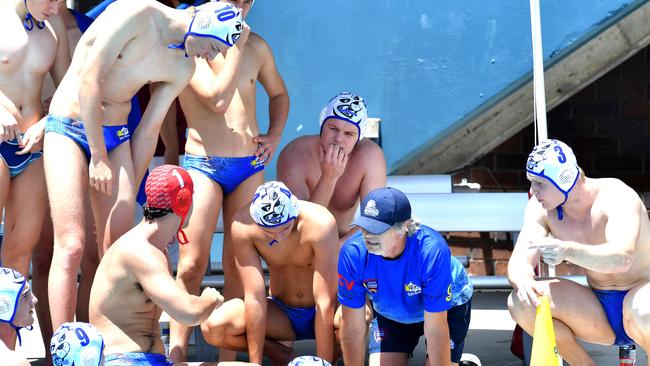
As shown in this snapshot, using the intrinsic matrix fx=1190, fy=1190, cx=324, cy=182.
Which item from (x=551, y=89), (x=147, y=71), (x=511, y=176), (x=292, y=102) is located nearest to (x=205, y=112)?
(x=147, y=71)

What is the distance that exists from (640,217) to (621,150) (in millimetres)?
3786

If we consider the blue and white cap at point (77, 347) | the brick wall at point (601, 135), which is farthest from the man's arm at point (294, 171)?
the brick wall at point (601, 135)

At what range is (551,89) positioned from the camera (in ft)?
26.2

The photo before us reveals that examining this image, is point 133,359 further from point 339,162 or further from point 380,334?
point 339,162

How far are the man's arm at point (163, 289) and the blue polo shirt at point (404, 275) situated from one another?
2.58 ft

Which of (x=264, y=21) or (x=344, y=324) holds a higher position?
(x=264, y=21)

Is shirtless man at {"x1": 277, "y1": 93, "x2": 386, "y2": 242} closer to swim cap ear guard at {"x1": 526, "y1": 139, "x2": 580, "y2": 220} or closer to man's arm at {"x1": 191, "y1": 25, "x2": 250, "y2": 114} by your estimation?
man's arm at {"x1": 191, "y1": 25, "x2": 250, "y2": 114}

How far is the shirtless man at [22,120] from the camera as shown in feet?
18.7

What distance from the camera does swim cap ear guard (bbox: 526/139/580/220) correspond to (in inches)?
215

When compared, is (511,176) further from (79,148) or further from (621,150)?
(79,148)

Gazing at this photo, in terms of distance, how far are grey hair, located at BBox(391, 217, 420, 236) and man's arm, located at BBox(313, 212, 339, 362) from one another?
560 millimetres

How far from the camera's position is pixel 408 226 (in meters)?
5.29

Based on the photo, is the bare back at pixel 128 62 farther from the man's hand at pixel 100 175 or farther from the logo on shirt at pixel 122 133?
the man's hand at pixel 100 175

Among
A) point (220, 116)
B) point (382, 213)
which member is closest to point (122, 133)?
point (220, 116)
